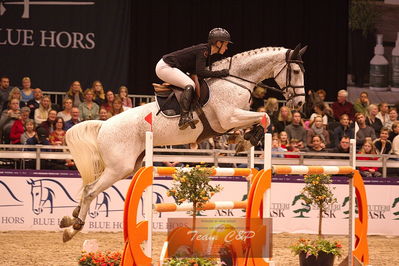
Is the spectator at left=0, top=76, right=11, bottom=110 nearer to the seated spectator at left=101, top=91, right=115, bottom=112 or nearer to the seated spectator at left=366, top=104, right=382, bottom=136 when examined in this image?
the seated spectator at left=101, top=91, right=115, bottom=112

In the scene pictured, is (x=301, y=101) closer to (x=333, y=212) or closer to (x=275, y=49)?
(x=275, y=49)

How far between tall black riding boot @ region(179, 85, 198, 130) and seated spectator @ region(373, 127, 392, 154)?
527 centimetres

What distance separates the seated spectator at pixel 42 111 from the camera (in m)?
11.2

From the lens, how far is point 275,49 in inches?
295

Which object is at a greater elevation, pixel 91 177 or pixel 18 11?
pixel 18 11

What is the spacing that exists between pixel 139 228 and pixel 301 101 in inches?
89.4

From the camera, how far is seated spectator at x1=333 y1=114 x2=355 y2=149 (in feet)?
38.1

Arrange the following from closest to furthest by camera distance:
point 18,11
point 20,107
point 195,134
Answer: point 195,134 → point 20,107 → point 18,11

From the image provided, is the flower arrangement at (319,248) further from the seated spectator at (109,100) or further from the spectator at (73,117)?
the seated spectator at (109,100)

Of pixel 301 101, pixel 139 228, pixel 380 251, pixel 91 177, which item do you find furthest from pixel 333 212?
pixel 139 228

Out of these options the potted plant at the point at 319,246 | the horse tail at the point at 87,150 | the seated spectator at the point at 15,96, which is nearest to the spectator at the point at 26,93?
the seated spectator at the point at 15,96

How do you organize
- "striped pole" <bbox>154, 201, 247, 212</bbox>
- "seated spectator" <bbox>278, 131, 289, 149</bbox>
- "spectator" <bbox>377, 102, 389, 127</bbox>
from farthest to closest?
"spectator" <bbox>377, 102, 389, 127</bbox> < "seated spectator" <bbox>278, 131, 289, 149</bbox> < "striped pole" <bbox>154, 201, 247, 212</bbox>

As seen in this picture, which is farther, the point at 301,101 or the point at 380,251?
the point at 380,251

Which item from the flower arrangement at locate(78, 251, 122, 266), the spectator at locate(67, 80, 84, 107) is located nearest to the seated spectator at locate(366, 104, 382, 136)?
the spectator at locate(67, 80, 84, 107)
